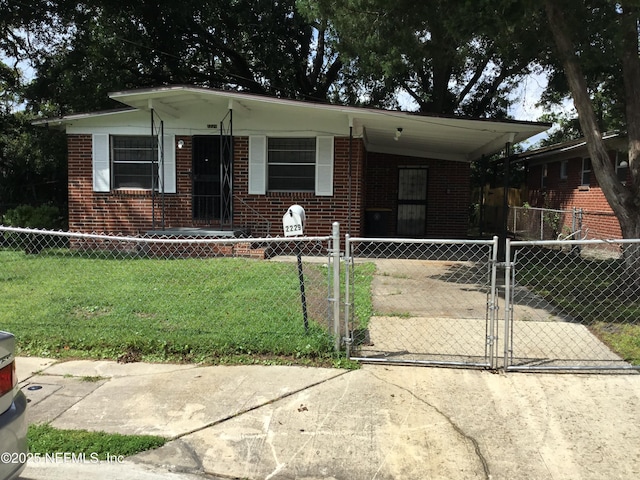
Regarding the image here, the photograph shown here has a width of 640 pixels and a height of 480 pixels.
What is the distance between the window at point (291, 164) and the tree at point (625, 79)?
5707 mm

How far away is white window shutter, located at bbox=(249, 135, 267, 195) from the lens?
1152 cm

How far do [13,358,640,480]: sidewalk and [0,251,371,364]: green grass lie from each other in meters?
0.31

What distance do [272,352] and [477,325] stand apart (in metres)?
2.58

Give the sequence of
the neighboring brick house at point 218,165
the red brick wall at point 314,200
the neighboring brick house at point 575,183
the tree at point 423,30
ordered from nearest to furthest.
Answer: the tree at point 423,30 < the neighboring brick house at point 218,165 < the red brick wall at point 314,200 < the neighboring brick house at point 575,183

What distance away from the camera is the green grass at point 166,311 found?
5.03 m

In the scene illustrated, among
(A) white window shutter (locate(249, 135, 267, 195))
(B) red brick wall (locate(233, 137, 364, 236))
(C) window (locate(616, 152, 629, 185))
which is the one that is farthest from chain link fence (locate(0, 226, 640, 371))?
(C) window (locate(616, 152, 629, 185))

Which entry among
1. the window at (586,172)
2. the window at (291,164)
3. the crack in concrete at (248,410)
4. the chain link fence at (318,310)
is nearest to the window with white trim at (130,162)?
the window at (291,164)

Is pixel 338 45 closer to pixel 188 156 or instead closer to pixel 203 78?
pixel 188 156

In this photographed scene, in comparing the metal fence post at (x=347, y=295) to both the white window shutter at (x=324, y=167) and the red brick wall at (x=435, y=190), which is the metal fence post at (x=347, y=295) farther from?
the red brick wall at (x=435, y=190)

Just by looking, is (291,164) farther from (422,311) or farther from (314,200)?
(422,311)

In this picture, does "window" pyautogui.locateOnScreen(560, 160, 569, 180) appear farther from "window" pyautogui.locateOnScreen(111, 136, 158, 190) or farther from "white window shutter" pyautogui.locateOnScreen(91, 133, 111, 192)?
"white window shutter" pyautogui.locateOnScreen(91, 133, 111, 192)

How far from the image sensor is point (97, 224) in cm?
1209

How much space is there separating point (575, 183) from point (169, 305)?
1494 centimetres

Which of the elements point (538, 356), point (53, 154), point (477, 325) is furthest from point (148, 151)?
point (538, 356)
